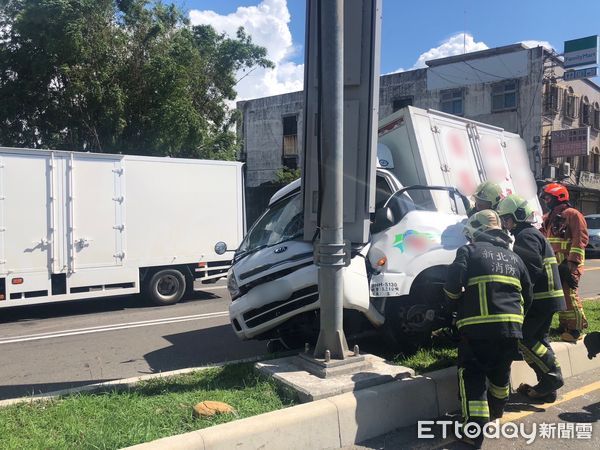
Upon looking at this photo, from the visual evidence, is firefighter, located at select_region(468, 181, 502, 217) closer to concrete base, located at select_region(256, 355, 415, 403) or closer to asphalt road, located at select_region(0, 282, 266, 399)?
concrete base, located at select_region(256, 355, 415, 403)

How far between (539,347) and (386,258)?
4.94ft

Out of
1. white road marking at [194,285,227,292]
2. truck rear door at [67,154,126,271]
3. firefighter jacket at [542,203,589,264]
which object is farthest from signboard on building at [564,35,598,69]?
truck rear door at [67,154,126,271]

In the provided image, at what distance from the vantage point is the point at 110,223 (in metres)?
9.84

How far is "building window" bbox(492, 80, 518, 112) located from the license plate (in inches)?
929

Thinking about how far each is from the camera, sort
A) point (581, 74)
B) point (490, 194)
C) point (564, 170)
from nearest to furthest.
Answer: point (490, 194) < point (581, 74) < point (564, 170)

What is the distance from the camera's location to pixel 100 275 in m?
9.75

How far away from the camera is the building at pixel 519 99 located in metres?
25.3

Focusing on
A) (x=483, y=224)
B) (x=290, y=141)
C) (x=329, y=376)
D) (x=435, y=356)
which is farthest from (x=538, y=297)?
(x=290, y=141)

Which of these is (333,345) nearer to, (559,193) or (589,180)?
(559,193)

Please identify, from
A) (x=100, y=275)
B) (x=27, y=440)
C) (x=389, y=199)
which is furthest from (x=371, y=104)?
(x=100, y=275)

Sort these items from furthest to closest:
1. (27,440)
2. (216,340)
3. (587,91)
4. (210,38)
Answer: (587,91), (210,38), (216,340), (27,440)

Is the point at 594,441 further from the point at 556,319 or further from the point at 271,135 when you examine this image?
the point at 271,135

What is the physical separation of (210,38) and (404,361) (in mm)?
18510

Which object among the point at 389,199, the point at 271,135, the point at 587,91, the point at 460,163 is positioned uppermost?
the point at 587,91
